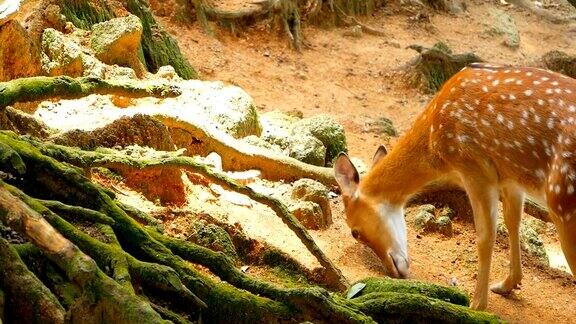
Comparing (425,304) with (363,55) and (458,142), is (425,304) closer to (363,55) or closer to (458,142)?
(458,142)

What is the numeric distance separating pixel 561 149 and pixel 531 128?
311 mm

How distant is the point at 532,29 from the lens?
20594 millimetres

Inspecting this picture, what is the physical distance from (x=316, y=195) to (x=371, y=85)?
8.26m

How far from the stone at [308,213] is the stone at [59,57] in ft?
9.23

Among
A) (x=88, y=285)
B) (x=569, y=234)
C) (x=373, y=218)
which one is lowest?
(x=373, y=218)

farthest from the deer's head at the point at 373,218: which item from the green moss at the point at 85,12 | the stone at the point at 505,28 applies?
the stone at the point at 505,28

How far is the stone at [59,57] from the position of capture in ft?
26.8

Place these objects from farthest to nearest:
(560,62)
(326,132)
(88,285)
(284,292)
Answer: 1. (560,62)
2. (326,132)
3. (284,292)
4. (88,285)

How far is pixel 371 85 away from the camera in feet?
50.7

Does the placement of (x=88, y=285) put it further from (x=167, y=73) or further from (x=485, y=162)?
(x=167, y=73)

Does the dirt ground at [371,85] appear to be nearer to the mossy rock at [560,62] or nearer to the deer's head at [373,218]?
the deer's head at [373,218]

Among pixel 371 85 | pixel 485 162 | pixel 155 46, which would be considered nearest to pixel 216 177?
pixel 485 162

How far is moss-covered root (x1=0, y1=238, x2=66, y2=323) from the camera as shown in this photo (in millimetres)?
3225

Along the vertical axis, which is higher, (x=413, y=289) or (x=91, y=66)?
(x=91, y=66)
